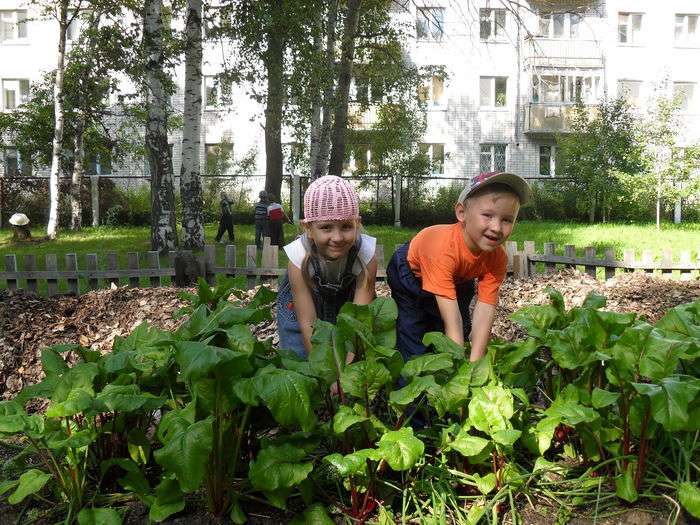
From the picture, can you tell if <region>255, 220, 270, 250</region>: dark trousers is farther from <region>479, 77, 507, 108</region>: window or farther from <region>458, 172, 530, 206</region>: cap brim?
<region>479, 77, 507, 108</region>: window

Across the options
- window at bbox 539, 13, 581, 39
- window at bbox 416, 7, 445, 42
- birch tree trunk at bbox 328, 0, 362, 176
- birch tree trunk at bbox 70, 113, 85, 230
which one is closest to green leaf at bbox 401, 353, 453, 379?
window at bbox 416, 7, 445, 42

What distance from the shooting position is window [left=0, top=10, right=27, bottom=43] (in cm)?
3133

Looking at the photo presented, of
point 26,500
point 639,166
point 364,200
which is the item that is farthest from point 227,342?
point 639,166

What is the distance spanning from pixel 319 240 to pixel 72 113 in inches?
803

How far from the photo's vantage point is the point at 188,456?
1.76 metres

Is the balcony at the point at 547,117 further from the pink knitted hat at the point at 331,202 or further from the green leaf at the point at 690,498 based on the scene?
the green leaf at the point at 690,498

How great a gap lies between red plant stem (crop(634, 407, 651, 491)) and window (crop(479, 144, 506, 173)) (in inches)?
1216

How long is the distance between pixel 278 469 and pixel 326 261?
4.46 feet

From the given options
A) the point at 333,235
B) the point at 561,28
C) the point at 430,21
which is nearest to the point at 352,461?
the point at 333,235

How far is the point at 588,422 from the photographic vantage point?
214cm

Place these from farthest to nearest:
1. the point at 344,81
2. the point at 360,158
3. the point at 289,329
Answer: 1. the point at 360,158
2. the point at 344,81
3. the point at 289,329

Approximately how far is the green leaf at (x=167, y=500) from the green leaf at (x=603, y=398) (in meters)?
1.26

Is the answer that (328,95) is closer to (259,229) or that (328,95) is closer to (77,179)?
(259,229)

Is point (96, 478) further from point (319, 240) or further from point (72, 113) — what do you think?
point (72, 113)
